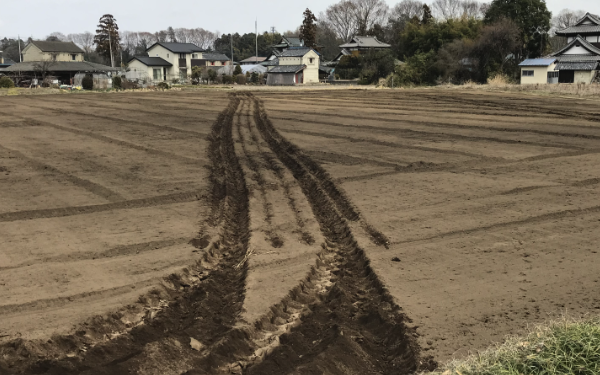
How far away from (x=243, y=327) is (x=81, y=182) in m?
7.66

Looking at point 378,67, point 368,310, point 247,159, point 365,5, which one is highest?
point 365,5

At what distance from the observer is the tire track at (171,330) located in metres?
4.72

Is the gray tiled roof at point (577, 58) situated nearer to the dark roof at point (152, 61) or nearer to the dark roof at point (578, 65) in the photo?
the dark roof at point (578, 65)

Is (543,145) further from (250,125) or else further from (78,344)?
(78,344)

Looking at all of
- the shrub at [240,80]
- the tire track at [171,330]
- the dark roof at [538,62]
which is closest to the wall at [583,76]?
the dark roof at [538,62]

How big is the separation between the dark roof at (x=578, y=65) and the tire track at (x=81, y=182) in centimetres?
4708

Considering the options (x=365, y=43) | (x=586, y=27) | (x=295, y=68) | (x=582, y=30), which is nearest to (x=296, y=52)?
(x=295, y=68)

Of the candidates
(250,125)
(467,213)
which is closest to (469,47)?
(250,125)

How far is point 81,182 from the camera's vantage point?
458 inches

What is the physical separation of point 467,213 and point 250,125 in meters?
12.9

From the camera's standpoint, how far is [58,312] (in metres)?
5.70

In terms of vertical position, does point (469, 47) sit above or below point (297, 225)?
above

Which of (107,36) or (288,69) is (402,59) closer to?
(288,69)

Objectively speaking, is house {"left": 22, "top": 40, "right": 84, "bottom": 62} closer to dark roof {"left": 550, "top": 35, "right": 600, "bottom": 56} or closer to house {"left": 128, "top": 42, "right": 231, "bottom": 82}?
house {"left": 128, "top": 42, "right": 231, "bottom": 82}
